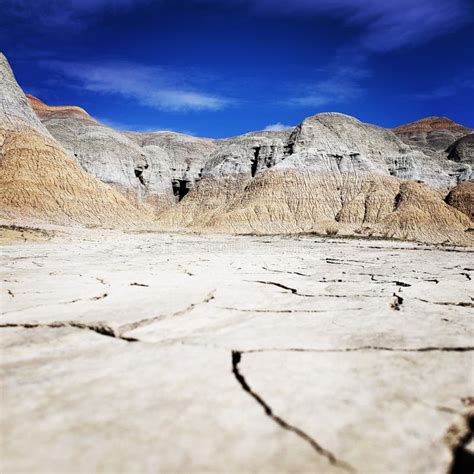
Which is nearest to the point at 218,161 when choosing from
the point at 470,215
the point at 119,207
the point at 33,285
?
the point at 119,207

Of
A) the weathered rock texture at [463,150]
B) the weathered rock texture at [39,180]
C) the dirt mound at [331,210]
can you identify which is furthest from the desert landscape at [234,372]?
the weathered rock texture at [463,150]

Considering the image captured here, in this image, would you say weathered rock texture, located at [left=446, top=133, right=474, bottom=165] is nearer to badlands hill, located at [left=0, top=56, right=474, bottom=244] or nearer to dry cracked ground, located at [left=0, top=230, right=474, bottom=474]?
badlands hill, located at [left=0, top=56, right=474, bottom=244]

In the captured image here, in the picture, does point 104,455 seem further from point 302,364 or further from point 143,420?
point 302,364

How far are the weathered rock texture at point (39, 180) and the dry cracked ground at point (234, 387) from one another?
24068 mm

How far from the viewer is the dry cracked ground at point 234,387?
0.98 metres

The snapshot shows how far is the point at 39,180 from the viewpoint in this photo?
26.8 metres

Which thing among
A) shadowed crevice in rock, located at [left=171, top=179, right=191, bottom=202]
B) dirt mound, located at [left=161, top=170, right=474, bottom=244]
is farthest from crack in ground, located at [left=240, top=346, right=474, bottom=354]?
shadowed crevice in rock, located at [left=171, top=179, right=191, bottom=202]

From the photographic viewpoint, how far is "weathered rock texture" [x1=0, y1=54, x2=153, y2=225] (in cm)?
2503

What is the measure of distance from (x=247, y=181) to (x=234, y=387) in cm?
4191

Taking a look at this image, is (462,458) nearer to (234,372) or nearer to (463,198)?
(234,372)

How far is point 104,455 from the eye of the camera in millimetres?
960

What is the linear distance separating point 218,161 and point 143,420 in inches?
1892

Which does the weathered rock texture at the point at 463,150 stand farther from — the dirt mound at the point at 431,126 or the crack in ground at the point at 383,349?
the crack in ground at the point at 383,349

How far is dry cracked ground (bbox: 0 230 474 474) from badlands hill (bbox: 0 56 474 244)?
927 inches
